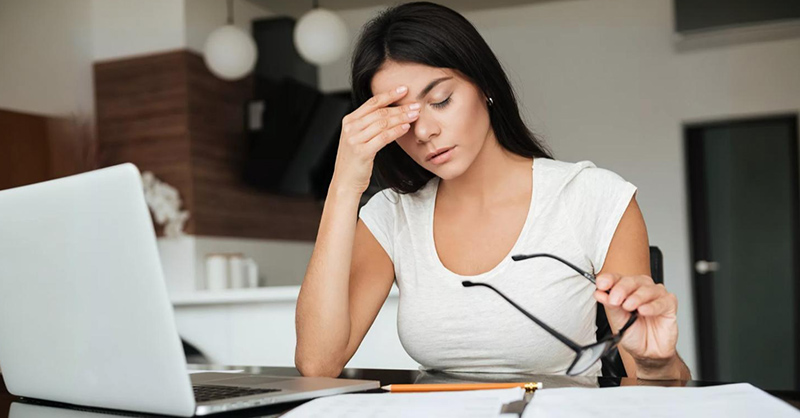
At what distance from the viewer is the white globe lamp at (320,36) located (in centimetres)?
348

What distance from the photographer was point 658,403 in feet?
2.56

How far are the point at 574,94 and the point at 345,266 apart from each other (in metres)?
4.27

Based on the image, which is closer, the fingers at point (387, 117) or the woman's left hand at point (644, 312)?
the woman's left hand at point (644, 312)

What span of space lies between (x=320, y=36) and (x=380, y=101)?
2192 mm

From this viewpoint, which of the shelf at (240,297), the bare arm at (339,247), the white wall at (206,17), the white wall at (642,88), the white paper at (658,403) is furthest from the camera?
the white wall at (642,88)

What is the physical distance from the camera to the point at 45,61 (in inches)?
158

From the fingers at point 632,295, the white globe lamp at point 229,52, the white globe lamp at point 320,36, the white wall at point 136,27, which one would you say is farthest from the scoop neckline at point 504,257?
the white wall at point 136,27

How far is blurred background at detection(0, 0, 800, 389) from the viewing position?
12.6 ft

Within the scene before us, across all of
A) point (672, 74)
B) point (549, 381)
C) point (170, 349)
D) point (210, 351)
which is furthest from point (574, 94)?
point (170, 349)

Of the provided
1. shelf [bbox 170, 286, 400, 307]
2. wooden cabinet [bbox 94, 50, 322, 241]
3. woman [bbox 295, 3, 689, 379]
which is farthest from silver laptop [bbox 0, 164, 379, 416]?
wooden cabinet [bbox 94, 50, 322, 241]

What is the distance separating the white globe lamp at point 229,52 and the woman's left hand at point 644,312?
2790 millimetres

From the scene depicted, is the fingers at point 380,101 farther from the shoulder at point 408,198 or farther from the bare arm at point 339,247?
the shoulder at point 408,198

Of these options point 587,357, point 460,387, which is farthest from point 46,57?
point 587,357

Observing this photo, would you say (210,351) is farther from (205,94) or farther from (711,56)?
(711,56)
